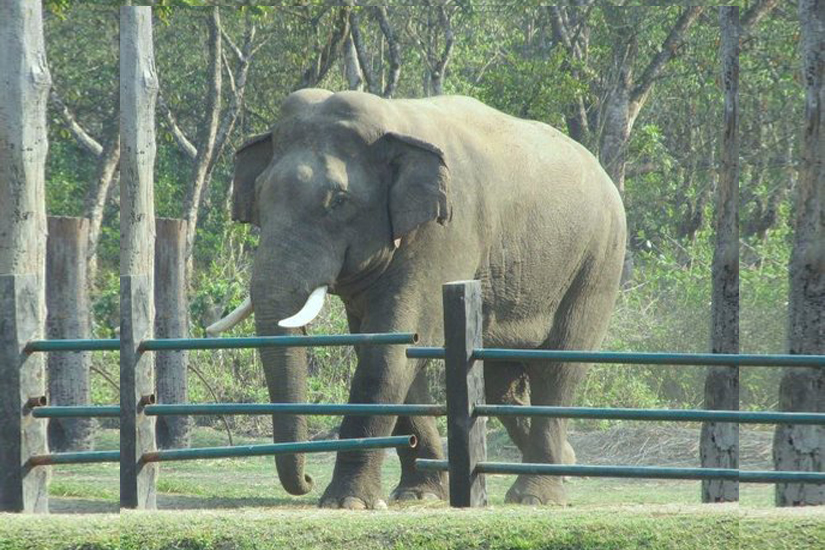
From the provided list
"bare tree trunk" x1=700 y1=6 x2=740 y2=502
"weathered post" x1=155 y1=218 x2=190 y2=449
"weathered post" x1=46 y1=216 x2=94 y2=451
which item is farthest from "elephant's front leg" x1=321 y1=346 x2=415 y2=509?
"weathered post" x1=46 y1=216 x2=94 y2=451

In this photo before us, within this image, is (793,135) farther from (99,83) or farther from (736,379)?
(99,83)

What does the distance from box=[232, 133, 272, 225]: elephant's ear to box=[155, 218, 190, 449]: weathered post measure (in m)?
1.39

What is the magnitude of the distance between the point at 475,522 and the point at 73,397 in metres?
5.57

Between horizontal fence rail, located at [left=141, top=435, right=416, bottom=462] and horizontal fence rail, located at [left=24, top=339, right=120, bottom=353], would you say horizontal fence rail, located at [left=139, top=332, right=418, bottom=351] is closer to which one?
horizontal fence rail, located at [left=24, top=339, right=120, bottom=353]

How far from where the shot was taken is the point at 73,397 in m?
11.7

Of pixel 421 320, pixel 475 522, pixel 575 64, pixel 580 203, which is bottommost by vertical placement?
pixel 475 522

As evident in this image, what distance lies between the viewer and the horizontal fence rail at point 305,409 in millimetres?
7566

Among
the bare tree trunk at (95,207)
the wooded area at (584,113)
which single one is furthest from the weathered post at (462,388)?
the bare tree trunk at (95,207)

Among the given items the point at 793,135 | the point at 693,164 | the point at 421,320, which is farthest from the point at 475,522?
A: the point at 793,135

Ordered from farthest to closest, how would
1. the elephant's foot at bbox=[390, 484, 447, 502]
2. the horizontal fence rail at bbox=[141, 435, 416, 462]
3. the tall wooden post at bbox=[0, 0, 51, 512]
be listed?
1. the elephant's foot at bbox=[390, 484, 447, 502]
2. the tall wooden post at bbox=[0, 0, 51, 512]
3. the horizontal fence rail at bbox=[141, 435, 416, 462]

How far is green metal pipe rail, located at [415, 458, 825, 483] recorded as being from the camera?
7.09 metres

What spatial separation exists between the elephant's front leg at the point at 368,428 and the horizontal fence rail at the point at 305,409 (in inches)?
41.8

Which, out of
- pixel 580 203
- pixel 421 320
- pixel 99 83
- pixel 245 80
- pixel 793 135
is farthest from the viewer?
pixel 99 83

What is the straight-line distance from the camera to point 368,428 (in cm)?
884
